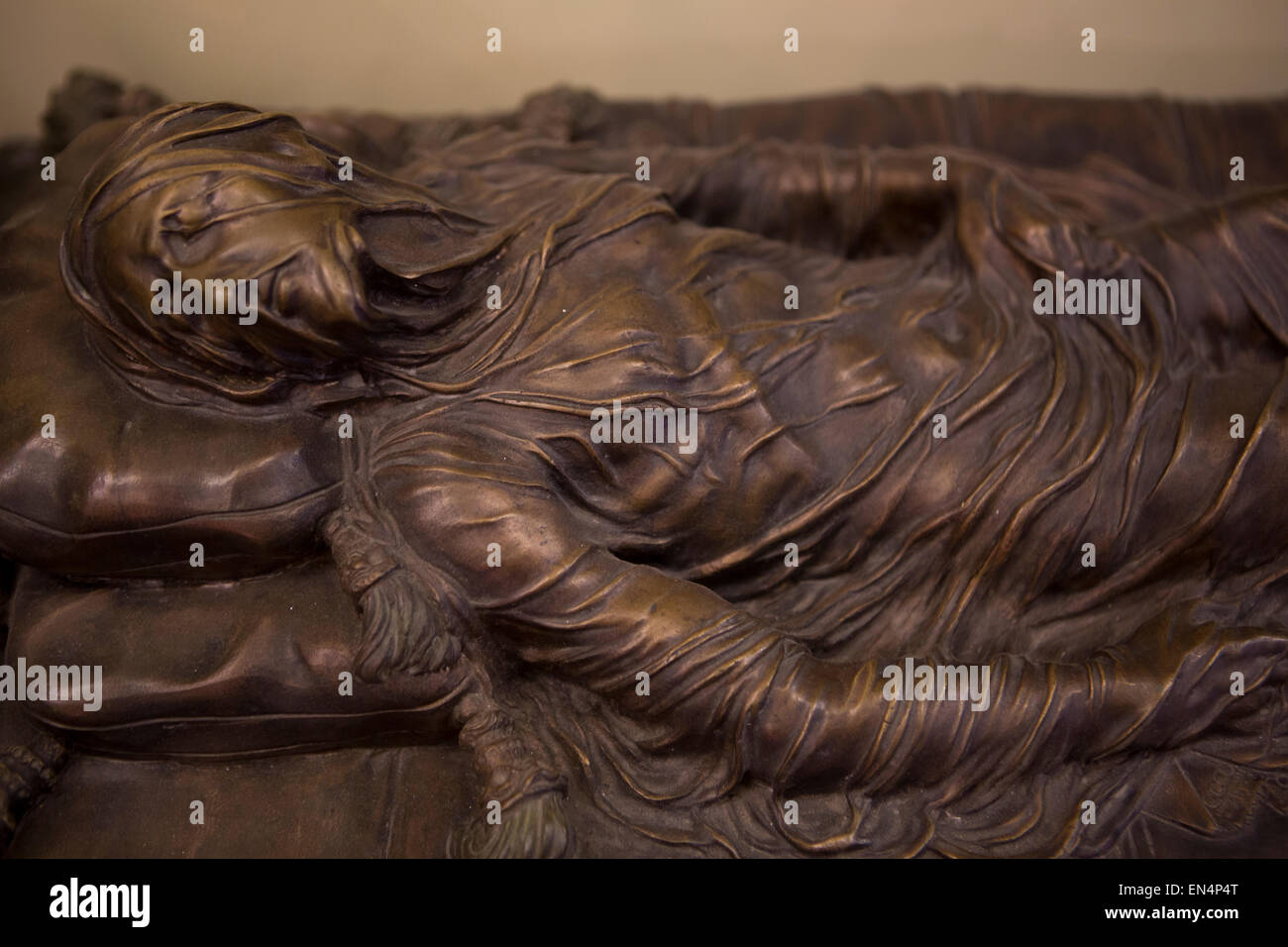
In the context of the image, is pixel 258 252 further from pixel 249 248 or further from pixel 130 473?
pixel 130 473

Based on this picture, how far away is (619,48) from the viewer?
372 cm

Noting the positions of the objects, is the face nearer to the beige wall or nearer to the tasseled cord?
the tasseled cord

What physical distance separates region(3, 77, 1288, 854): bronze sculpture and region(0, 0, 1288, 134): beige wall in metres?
1.64

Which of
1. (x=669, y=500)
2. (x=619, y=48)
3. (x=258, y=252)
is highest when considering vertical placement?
(x=619, y=48)

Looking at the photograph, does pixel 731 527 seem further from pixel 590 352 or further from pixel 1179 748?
pixel 1179 748

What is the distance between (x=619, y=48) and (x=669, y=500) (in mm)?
2202

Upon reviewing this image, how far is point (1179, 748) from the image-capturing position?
204 cm

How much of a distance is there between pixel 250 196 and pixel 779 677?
3.88 feet

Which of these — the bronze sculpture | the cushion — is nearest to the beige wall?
the bronze sculpture

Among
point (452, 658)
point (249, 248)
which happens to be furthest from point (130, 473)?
point (452, 658)

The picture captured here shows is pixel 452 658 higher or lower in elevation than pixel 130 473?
lower

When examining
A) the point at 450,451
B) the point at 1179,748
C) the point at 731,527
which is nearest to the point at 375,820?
the point at 450,451

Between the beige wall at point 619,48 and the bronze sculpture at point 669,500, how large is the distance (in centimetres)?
164

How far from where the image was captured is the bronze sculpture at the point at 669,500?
6.26 feet
